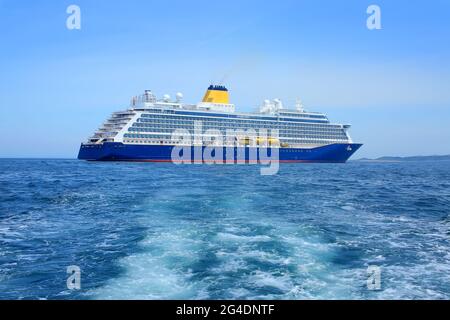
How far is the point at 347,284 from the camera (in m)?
10.6

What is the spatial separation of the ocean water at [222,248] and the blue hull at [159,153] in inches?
2112

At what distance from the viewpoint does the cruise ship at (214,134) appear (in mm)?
82438

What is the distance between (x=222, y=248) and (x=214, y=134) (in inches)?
3154

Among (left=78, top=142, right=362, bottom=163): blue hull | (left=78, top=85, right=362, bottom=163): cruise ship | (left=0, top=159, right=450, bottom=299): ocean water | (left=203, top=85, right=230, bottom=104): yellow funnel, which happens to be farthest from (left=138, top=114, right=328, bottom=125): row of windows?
(left=0, top=159, right=450, bottom=299): ocean water

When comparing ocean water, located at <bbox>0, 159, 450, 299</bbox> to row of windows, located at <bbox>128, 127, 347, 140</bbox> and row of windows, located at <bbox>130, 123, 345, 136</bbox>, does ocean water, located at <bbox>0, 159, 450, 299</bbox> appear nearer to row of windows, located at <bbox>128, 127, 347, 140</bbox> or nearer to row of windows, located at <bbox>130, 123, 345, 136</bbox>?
row of windows, located at <bbox>130, 123, 345, 136</bbox>

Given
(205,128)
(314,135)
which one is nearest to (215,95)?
(205,128)

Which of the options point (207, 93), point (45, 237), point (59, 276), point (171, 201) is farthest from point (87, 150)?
point (59, 276)

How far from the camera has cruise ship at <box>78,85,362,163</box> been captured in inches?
3246

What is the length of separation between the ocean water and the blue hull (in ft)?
176

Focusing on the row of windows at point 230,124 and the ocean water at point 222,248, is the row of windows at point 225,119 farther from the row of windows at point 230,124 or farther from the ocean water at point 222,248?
the ocean water at point 222,248

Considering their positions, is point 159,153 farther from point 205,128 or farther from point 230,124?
point 230,124

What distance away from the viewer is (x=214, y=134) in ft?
307

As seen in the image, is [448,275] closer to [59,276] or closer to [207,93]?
[59,276]
